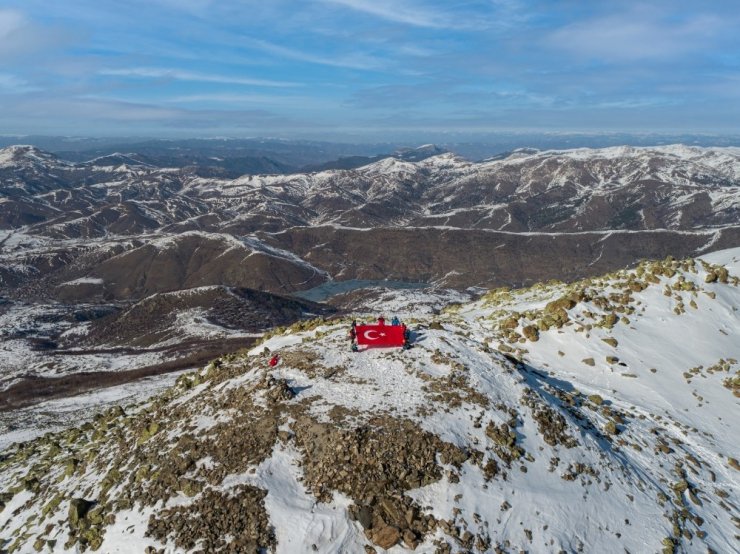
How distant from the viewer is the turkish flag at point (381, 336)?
30734 millimetres

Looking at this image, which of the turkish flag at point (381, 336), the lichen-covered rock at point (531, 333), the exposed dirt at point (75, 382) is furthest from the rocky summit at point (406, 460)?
the exposed dirt at point (75, 382)

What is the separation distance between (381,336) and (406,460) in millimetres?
11598

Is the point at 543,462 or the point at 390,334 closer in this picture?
the point at 543,462

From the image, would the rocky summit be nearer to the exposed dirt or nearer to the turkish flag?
the turkish flag

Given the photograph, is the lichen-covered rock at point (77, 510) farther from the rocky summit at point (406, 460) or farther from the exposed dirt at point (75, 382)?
the exposed dirt at point (75, 382)

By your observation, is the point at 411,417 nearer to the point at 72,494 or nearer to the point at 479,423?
the point at 479,423

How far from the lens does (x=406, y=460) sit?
20266mm

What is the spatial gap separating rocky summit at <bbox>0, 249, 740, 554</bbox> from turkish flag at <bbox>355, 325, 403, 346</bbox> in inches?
28.2

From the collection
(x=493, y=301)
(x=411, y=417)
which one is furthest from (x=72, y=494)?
(x=493, y=301)

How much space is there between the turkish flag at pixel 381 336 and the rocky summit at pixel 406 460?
0.72 metres

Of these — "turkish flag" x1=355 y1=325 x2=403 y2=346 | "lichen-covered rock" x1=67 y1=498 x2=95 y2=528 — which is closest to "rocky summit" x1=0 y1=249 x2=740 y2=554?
"lichen-covered rock" x1=67 y1=498 x2=95 y2=528

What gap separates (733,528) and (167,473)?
27714mm

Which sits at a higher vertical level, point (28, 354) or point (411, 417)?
point (411, 417)

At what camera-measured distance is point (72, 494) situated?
2339 cm
